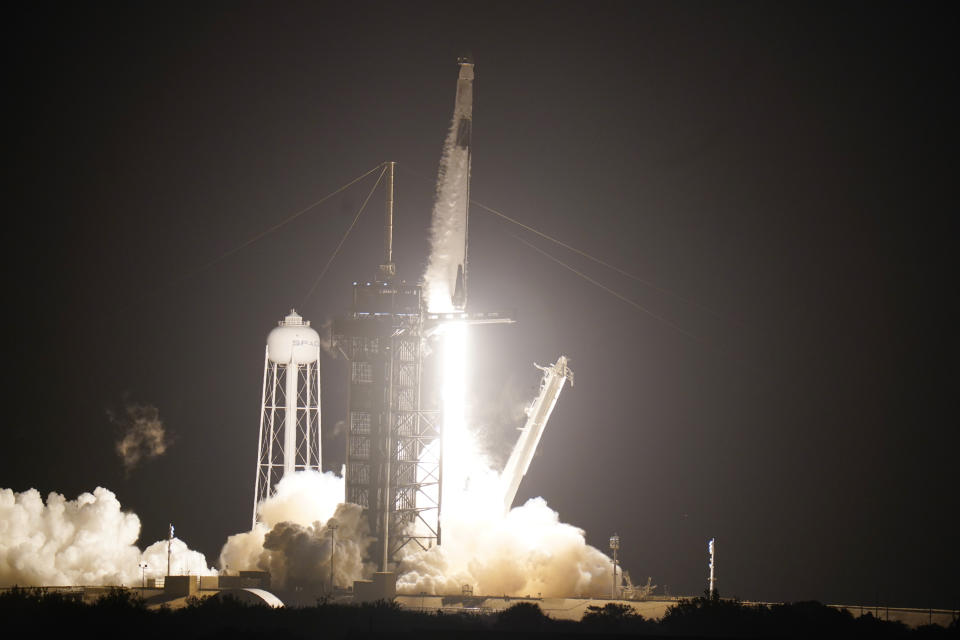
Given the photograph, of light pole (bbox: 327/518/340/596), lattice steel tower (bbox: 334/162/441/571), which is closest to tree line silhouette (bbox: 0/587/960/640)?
light pole (bbox: 327/518/340/596)

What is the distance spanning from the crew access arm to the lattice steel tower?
305 cm

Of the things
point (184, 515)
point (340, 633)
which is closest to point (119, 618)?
point (340, 633)

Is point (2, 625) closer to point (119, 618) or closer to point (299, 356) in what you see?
point (119, 618)

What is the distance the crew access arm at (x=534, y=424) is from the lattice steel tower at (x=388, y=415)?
9.99ft

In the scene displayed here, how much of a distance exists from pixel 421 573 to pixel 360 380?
7.95 metres

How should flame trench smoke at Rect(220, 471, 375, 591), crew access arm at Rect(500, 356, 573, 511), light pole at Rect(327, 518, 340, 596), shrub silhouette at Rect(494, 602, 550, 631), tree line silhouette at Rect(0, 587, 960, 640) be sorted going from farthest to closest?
crew access arm at Rect(500, 356, 573, 511)
flame trench smoke at Rect(220, 471, 375, 591)
light pole at Rect(327, 518, 340, 596)
shrub silhouette at Rect(494, 602, 550, 631)
tree line silhouette at Rect(0, 587, 960, 640)

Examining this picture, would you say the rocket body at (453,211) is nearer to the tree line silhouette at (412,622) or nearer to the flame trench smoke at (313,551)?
the flame trench smoke at (313,551)

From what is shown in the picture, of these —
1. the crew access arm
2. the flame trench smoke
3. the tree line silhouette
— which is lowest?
the tree line silhouette

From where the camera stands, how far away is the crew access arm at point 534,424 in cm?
6012

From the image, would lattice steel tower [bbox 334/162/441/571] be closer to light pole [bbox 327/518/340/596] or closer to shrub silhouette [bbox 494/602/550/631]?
light pole [bbox 327/518/340/596]

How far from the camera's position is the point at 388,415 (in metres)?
60.6

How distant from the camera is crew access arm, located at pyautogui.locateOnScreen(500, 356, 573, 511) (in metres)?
60.1

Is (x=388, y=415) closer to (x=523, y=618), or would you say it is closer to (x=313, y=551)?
(x=313, y=551)

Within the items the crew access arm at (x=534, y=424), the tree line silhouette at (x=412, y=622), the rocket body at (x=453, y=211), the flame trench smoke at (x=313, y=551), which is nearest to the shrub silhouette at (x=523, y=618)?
the tree line silhouette at (x=412, y=622)
